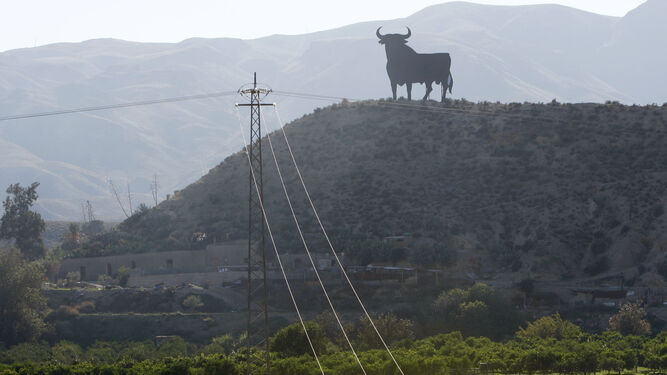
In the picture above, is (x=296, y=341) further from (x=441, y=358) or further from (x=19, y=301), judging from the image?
(x=19, y=301)

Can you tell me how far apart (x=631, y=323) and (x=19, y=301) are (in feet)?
140

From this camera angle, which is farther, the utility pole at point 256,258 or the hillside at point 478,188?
the hillside at point 478,188

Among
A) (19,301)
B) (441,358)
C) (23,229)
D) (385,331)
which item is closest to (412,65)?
(23,229)

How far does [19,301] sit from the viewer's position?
239 ft

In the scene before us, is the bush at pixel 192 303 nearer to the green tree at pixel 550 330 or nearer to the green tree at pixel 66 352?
the green tree at pixel 66 352

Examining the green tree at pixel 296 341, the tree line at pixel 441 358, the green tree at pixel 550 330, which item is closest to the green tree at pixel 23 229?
the tree line at pixel 441 358

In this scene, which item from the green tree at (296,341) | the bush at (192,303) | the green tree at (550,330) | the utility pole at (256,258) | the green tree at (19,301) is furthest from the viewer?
the bush at (192,303)

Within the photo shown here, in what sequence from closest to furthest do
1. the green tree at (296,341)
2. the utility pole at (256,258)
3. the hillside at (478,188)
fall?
the utility pole at (256,258), the green tree at (296,341), the hillside at (478,188)

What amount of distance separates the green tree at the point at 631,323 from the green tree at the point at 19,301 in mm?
38639

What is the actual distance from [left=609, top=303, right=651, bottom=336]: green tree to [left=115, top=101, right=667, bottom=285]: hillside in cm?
974

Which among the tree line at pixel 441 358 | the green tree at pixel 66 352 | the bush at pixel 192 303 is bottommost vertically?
the green tree at pixel 66 352

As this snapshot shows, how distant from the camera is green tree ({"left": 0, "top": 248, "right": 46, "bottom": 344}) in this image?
6962 cm

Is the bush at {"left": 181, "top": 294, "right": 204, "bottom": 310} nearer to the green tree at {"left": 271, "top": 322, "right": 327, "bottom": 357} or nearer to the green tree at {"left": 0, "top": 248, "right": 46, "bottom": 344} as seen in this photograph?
the green tree at {"left": 0, "top": 248, "right": 46, "bottom": 344}

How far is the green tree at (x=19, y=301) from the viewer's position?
6962 centimetres
